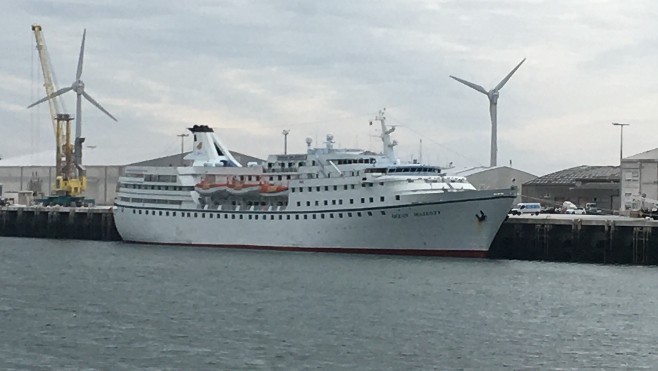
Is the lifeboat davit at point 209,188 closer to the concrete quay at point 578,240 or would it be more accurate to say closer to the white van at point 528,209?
the concrete quay at point 578,240

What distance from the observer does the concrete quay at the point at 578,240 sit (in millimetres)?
70812

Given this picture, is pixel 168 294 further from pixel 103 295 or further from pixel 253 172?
pixel 253 172

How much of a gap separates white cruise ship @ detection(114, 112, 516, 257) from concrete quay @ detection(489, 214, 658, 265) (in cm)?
229

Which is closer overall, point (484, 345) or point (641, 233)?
point (484, 345)

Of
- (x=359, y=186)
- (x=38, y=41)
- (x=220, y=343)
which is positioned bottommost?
(x=220, y=343)

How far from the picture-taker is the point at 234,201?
86562mm

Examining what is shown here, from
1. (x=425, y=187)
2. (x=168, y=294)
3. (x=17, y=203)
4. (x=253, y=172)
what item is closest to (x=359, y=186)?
(x=425, y=187)

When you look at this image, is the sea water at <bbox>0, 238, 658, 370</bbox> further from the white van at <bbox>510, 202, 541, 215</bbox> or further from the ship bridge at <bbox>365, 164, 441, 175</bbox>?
the white van at <bbox>510, 202, 541, 215</bbox>

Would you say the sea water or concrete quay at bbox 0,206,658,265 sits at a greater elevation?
concrete quay at bbox 0,206,658,265

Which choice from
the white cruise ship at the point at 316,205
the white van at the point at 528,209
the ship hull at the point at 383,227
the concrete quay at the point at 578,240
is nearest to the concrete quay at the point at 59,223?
the white cruise ship at the point at 316,205

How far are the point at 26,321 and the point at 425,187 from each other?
3464 centimetres

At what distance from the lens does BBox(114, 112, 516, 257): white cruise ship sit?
7469 centimetres

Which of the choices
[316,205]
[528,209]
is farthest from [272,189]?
[528,209]

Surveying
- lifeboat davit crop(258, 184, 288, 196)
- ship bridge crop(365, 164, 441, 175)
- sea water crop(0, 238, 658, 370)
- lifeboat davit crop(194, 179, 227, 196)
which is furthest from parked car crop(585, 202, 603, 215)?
lifeboat davit crop(194, 179, 227, 196)
